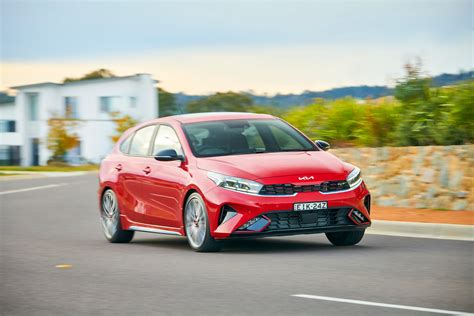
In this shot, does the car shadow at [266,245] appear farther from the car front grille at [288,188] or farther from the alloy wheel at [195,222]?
the car front grille at [288,188]

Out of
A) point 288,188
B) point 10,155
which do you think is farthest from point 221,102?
point 288,188

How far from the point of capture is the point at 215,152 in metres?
12.7

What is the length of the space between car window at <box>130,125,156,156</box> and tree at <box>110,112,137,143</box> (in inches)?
2702

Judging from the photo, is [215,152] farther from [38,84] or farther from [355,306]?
[38,84]

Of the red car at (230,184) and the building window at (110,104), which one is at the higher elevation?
the red car at (230,184)

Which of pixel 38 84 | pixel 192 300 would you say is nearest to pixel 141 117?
pixel 38 84

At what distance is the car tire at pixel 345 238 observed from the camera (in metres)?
12.8

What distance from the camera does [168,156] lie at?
12.6 meters

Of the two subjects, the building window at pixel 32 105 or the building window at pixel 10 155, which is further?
the building window at pixel 10 155

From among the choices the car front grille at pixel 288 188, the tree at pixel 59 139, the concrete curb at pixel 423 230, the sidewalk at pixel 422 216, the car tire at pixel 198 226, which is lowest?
the tree at pixel 59 139

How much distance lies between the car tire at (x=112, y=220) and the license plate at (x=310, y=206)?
360 centimetres

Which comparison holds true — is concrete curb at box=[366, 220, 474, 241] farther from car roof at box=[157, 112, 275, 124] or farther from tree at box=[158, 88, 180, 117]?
tree at box=[158, 88, 180, 117]

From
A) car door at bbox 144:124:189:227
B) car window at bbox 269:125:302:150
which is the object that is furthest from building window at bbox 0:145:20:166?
car window at bbox 269:125:302:150

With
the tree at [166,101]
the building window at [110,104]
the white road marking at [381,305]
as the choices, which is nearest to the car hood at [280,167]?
the white road marking at [381,305]
